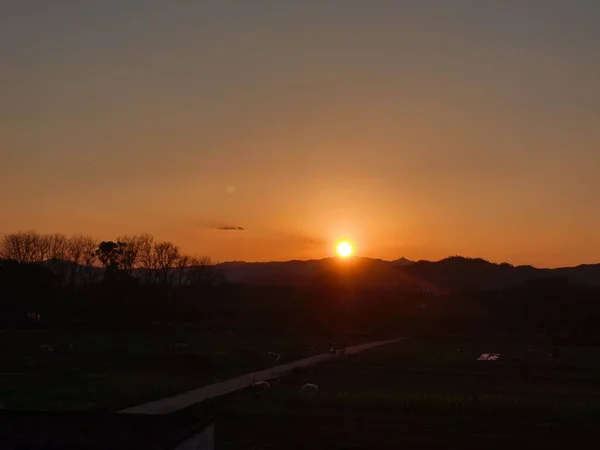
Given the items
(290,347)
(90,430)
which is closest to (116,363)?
(290,347)

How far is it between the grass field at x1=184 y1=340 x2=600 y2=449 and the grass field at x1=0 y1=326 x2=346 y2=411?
485 cm

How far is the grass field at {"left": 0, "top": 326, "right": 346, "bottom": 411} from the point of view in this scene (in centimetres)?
2822

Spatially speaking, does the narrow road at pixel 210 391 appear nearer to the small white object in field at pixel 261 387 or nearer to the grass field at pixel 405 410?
the small white object in field at pixel 261 387

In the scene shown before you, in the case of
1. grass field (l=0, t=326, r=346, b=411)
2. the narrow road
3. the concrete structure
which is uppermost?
the concrete structure

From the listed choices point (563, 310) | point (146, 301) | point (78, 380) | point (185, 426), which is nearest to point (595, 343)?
point (563, 310)

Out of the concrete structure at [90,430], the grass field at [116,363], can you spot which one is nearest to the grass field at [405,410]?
the grass field at [116,363]

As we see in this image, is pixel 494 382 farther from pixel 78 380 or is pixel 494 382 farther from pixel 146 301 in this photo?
pixel 146 301

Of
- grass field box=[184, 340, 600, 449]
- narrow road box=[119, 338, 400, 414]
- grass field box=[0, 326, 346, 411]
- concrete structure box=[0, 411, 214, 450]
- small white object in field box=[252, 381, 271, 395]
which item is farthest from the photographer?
small white object in field box=[252, 381, 271, 395]

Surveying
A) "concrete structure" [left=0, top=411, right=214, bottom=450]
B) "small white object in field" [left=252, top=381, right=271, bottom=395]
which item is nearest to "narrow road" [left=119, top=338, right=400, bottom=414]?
"small white object in field" [left=252, top=381, right=271, bottom=395]

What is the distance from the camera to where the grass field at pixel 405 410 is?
21567 mm

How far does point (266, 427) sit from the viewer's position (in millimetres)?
22875

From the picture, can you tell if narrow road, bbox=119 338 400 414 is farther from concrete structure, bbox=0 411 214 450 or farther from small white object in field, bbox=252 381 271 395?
concrete structure, bbox=0 411 214 450

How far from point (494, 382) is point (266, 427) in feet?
68.5

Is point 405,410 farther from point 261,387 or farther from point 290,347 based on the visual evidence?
point 290,347
